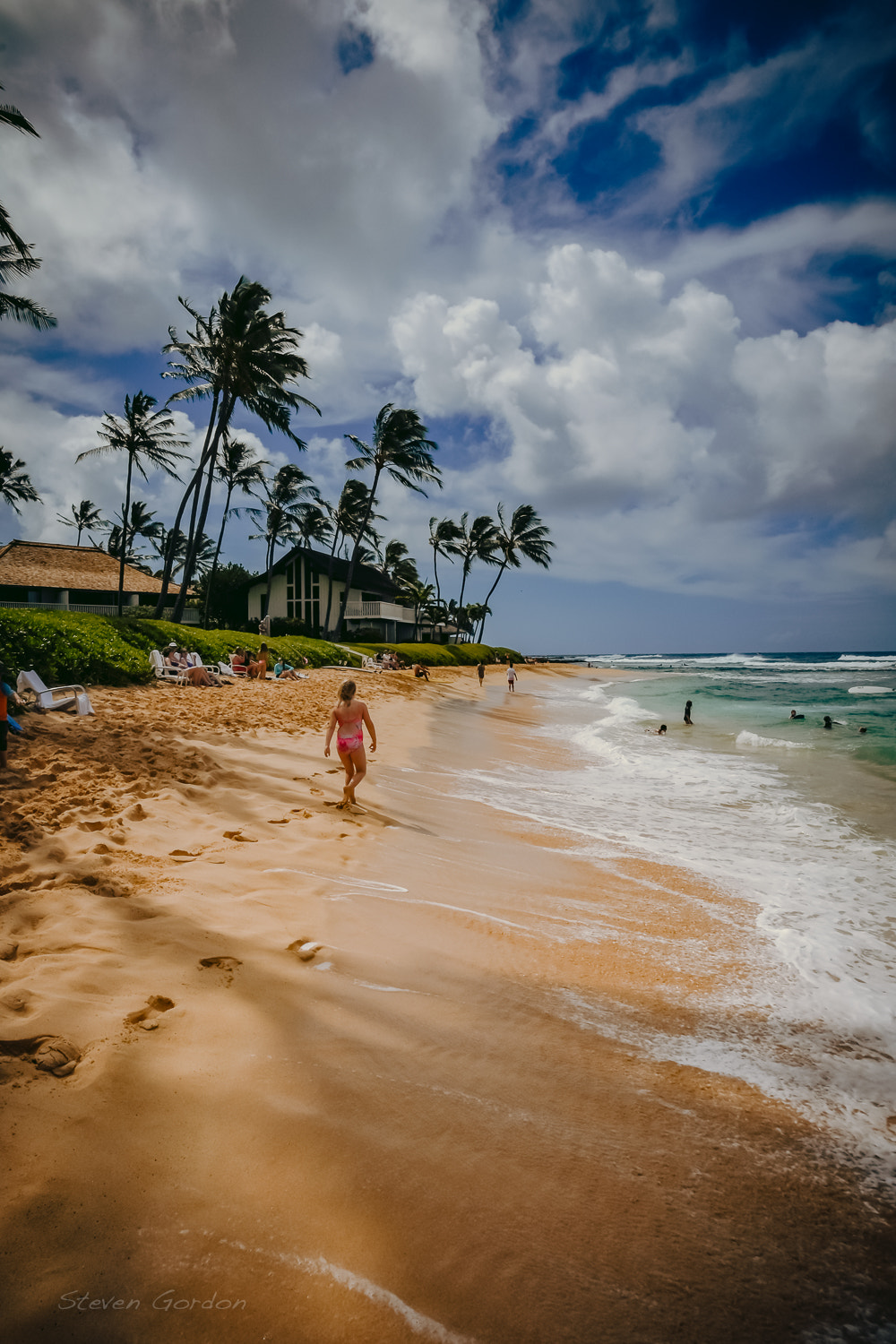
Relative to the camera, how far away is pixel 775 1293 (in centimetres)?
157

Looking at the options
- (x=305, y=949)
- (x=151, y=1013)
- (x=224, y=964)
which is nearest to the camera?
(x=151, y=1013)

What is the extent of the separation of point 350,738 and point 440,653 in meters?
36.0

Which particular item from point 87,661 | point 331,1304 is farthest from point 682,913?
point 87,661

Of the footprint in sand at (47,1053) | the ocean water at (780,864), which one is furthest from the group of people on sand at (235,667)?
the footprint in sand at (47,1053)

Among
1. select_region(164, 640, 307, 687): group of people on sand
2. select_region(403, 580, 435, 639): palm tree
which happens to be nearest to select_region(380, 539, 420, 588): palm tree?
select_region(403, 580, 435, 639): palm tree

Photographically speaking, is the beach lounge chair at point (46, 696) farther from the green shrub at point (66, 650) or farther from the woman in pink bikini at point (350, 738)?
the woman in pink bikini at point (350, 738)

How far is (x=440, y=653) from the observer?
42062mm

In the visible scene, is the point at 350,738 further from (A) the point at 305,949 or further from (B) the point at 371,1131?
(B) the point at 371,1131

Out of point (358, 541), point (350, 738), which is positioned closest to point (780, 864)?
point (350, 738)

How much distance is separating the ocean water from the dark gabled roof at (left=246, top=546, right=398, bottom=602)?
1177 inches

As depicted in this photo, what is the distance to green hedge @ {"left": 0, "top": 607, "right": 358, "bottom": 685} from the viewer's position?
901 cm

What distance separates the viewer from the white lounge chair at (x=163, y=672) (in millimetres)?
12669

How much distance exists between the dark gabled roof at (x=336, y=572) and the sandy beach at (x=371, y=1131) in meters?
38.6

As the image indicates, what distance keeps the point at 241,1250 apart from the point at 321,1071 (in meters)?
0.68
